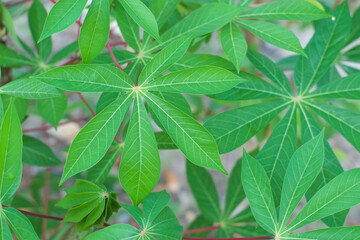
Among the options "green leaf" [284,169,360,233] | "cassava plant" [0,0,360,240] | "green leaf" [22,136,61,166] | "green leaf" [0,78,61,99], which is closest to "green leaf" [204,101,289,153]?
"cassava plant" [0,0,360,240]

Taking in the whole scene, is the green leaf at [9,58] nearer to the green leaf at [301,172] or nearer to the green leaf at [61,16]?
the green leaf at [61,16]

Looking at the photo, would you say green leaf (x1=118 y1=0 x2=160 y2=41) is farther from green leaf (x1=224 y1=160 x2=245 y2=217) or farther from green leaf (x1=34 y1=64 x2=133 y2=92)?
green leaf (x1=224 y1=160 x2=245 y2=217)

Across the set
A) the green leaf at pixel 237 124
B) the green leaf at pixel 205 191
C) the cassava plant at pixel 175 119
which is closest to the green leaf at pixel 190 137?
the cassava plant at pixel 175 119

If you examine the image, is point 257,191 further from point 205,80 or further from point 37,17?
point 37,17

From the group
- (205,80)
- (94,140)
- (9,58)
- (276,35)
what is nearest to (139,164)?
(94,140)

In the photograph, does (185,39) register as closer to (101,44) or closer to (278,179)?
(101,44)

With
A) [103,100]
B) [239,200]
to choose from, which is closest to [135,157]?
[103,100]
